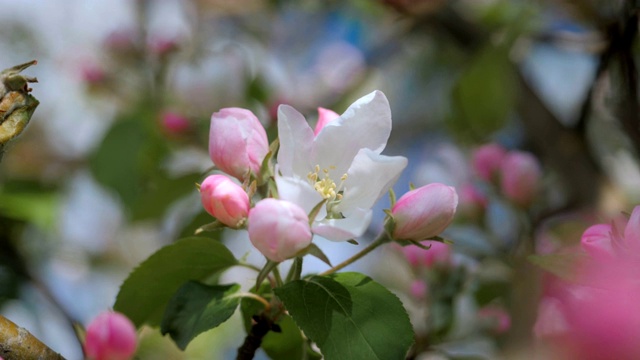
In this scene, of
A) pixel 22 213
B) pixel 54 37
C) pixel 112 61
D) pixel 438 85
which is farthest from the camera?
pixel 54 37

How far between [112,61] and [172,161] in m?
0.71

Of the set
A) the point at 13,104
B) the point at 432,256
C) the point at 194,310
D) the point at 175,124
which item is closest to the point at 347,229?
the point at 194,310

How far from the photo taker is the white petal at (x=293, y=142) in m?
0.71

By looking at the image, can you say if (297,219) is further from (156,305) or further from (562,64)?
(562,64)

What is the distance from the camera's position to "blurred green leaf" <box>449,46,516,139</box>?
1525 millimetres

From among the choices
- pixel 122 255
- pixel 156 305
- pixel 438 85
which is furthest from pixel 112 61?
pixel 156 305

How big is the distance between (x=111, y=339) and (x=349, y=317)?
22 centimetres

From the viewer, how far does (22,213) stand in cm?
165

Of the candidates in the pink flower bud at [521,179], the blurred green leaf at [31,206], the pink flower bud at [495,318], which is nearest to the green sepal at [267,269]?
the pink flower bud at [495,318]

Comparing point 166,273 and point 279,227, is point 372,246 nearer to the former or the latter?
point 279,227

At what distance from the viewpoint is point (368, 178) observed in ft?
2.33

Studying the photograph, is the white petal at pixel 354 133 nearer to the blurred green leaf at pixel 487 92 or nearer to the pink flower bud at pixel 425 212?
the pink flower bud at pixel 425 212

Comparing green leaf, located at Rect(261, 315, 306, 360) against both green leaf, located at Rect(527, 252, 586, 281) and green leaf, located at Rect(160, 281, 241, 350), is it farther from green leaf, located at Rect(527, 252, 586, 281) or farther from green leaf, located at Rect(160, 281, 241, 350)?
green leaf, located at Rect(527, 252, 586, 281)

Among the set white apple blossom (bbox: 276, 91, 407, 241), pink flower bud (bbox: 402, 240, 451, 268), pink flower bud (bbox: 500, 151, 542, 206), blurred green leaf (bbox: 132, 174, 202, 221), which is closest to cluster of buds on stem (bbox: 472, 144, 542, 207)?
pink flower bud (bbox: 500, 151, 542, 206)
